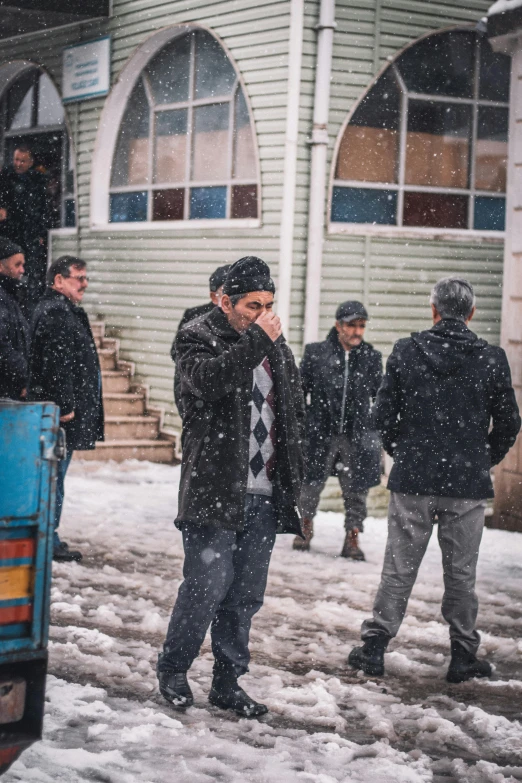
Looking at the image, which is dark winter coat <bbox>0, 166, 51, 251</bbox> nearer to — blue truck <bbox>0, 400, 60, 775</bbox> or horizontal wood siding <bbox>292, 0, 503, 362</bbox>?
horizontal wood siding <bbox>292, 0, 503, 362</bbox>

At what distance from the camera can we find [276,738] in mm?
4586

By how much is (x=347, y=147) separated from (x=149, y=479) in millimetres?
3958

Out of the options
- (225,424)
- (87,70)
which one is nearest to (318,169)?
(87,70)

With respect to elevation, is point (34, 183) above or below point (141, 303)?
above

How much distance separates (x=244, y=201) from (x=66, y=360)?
4515 mm

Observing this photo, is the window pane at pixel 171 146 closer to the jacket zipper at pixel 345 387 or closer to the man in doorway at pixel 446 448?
the jacket zipper at pixel 345 387

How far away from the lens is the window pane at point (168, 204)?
41.0ft

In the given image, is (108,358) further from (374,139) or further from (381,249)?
(374,139)

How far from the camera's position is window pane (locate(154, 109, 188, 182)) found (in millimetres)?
12508

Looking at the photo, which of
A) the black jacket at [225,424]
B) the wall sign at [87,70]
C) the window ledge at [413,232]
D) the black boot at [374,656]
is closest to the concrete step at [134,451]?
the window ledge at [413,232]

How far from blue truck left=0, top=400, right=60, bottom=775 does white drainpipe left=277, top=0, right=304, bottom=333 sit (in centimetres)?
714

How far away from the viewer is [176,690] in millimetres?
4867

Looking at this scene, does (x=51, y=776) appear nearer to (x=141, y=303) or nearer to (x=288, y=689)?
(x=288, y=689)

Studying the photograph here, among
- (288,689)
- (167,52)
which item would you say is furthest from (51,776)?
(167,52)
